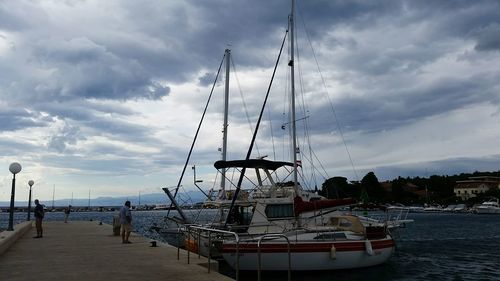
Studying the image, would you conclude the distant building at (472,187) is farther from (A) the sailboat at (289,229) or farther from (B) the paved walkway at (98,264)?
(B) the paved walkway at (98,264)

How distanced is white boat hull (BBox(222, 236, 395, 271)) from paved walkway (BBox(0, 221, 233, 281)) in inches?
135

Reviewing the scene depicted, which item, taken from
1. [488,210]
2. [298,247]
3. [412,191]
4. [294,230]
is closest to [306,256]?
[298,247]

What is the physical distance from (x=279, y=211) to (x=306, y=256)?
3506mm

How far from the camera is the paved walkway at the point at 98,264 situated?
1122 cm

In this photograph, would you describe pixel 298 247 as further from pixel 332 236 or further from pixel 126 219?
pixel 126 219

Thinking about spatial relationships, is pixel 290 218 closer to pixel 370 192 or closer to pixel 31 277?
pixel 31 277

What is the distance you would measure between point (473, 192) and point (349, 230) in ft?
582

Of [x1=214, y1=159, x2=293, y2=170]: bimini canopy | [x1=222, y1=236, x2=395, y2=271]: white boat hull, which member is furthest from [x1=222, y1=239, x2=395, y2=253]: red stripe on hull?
[x1=214, y1=159, x2=293, y2=170]: bimini canopy

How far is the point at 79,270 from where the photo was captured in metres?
12.1

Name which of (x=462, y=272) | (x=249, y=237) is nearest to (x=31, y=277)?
(x=249, y=237)

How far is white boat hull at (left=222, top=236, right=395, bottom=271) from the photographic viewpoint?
1925 centimetres

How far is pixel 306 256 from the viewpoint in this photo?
19.8m

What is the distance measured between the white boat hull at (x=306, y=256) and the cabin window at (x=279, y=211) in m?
3.17

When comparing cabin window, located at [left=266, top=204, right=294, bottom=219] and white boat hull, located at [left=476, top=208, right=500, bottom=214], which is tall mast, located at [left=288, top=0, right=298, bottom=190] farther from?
white boat hull, located at [left=476, top=208, right=500, bottom=214]
